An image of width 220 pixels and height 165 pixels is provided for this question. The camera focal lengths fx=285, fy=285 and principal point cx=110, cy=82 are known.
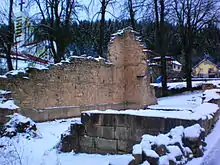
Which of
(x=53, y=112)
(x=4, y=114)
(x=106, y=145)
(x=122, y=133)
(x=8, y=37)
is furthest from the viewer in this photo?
(x=8, y=37)

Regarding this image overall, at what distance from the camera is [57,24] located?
23281 mm

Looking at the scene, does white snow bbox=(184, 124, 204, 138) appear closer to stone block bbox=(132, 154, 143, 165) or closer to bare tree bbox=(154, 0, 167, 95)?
stone block bbox=(132, 154, 143, 165)

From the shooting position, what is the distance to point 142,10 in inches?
1026

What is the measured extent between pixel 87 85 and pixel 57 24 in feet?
28.0

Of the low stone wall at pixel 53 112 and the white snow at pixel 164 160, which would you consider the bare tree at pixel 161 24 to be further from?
the white snow at pixel 164 160

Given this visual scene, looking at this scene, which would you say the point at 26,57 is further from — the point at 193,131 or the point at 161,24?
the point at 193,131

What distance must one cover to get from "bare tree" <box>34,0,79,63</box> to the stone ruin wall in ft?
17.7

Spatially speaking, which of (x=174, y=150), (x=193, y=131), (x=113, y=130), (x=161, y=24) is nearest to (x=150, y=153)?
(x=174, y=150)

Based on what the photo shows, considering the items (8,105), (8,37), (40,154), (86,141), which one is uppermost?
(8,37)

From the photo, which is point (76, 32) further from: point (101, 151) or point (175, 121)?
point (175, 121)

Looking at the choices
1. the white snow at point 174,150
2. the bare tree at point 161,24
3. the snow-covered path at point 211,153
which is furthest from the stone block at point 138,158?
the bare tree at point 161,24

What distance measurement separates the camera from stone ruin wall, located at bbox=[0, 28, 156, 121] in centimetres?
1383

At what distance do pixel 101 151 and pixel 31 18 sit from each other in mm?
17108

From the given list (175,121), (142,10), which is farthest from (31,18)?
(175,121)
